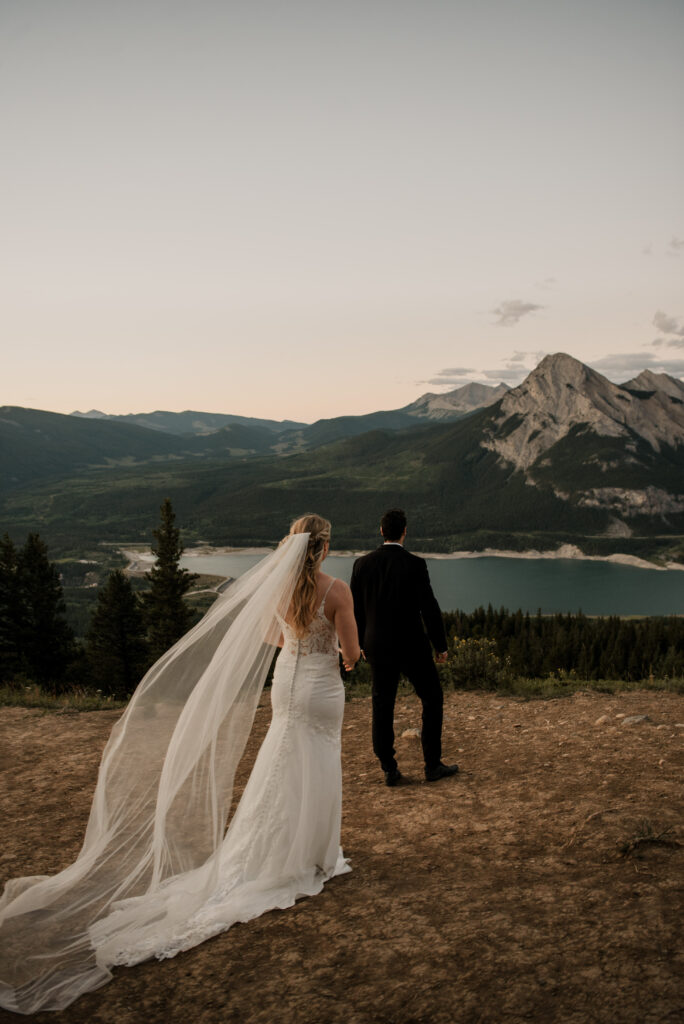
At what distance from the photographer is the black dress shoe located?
650 centimetres

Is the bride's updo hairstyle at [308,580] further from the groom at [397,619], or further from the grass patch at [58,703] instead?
the grass patch at [58,703]

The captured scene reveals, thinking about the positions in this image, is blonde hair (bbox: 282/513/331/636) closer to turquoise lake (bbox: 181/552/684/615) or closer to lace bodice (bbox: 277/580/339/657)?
lace bodice (bbox: 277/580/339/657)

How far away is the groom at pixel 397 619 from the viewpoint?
6.06 meters

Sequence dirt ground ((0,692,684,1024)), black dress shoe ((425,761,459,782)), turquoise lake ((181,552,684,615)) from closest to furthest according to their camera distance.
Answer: dirt ground ((0,692,684,1024)) → black dress shoe ((425,761,459,782)) → turquoise lake ((181,552,684,615))

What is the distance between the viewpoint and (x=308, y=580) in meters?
4.82

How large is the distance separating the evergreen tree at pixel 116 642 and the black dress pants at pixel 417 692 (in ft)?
113

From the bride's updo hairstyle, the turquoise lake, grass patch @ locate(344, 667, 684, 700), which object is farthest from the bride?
the turquoise lake

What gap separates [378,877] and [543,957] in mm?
1540

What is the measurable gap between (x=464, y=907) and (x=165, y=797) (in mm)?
2103

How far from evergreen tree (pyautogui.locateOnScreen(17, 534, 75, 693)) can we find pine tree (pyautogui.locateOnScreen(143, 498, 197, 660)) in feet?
16.4

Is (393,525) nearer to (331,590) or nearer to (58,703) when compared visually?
(331,590)

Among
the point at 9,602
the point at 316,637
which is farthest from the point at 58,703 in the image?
the point at 9,602

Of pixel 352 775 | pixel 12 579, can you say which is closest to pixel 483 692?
pixel 352 775

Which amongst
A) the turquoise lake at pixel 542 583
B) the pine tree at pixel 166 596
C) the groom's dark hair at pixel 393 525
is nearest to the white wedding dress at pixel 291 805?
the groom's dark hair at pixel 393 525
